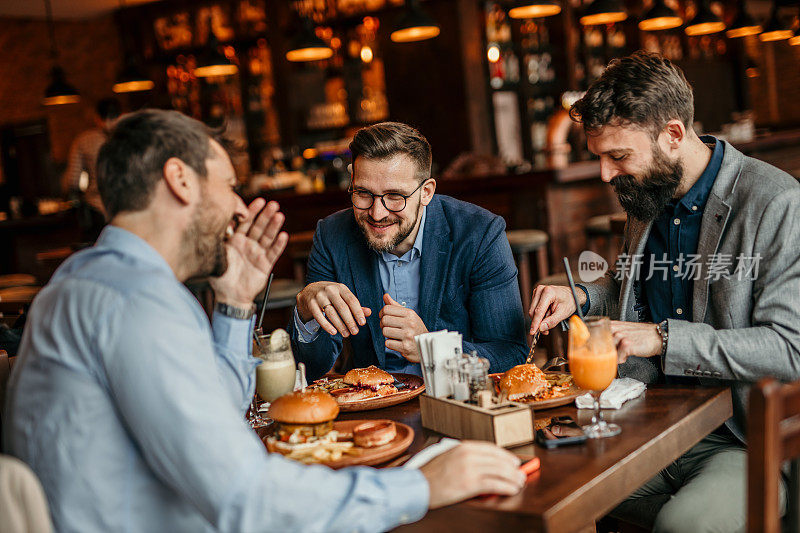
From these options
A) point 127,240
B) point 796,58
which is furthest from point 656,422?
point 796,58

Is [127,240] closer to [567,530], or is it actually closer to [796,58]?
[567,530]

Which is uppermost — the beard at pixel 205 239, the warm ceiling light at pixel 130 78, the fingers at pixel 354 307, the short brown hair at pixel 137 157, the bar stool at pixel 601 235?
the warm ceiling light at pixel 130 78

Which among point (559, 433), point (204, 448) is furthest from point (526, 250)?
point (204, 448)

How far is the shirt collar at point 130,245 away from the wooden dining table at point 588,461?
59cm

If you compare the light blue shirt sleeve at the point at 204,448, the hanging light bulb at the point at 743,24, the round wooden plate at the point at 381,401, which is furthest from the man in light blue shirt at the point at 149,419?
the hanging light bulb at the point at 743,24

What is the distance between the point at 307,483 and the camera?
4.14ft

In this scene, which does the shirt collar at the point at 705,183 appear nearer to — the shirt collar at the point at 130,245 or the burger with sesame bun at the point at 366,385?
the burger with sesame bun at the point at 366,385

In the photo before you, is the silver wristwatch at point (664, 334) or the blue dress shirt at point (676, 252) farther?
the blue dress shirt at point (676, 252)

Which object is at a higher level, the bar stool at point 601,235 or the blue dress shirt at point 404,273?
the blue dress shirt at point 404,273

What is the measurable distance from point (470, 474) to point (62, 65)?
10.7 meters

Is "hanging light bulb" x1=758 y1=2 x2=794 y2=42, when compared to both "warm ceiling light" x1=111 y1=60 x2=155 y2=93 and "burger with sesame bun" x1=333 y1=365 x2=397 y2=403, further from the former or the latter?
"burger with sesame bun" x1=333 y1=365 x2=397 y2=403

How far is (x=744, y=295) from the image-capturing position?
2031 mm

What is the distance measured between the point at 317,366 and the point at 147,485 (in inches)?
50.9

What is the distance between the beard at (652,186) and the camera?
2223mm
